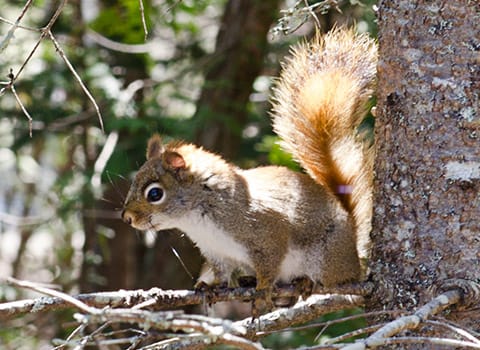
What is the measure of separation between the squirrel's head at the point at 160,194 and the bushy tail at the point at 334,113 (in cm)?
36

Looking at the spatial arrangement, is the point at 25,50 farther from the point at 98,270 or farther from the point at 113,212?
the point at 98,270

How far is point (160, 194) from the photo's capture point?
2.68m

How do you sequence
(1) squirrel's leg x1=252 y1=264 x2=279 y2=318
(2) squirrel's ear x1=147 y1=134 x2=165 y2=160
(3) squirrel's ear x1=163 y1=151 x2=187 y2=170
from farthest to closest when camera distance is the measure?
(2) squirrel's ear x1=147 y1=134 x2=165 y2=160, (3) squirrel's ear x1=163 y1=151 x2=187 y2=170, (1) squirrel's leg x1=252 y1=264 x2=279 y2=318

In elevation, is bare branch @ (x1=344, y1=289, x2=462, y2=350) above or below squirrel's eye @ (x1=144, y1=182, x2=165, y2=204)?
below

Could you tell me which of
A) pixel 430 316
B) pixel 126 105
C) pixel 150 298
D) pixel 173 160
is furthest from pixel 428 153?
pixel 126 105

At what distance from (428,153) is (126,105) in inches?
93.1

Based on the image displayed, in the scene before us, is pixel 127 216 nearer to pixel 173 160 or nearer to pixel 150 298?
pixel 173 160

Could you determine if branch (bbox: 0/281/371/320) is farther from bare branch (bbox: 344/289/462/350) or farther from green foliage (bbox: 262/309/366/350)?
green foliage (bbox: 262/309/366/350)

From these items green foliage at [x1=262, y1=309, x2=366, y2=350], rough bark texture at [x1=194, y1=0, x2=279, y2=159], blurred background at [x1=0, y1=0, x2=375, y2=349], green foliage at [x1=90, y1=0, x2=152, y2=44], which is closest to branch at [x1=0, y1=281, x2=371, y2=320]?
green foliage at [x1=262, y1=309, x2=366, y2=350]

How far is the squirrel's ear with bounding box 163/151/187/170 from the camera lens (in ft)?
8.76

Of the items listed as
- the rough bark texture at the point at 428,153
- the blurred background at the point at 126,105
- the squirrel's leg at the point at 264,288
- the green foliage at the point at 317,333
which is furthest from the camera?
the blurred background at the point at 126,105

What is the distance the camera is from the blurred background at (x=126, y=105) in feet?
13.9

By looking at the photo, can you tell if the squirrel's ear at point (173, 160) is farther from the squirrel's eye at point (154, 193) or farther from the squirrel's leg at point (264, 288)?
the squirrel's leg at point (264, 288)

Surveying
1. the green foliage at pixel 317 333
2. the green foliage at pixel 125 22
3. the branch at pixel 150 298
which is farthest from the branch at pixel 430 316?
the green foliage at pixel 125 22
